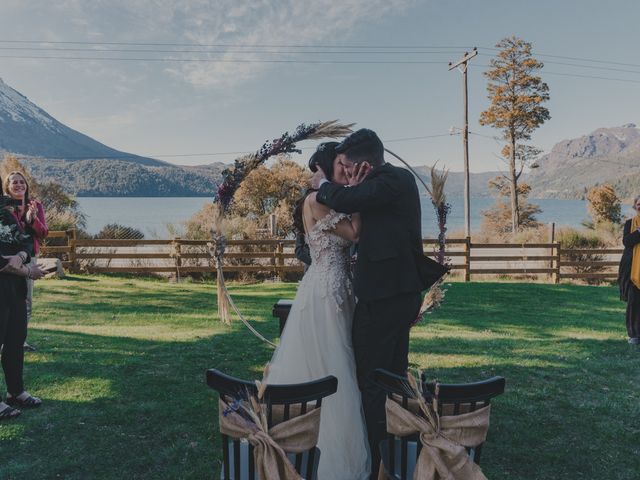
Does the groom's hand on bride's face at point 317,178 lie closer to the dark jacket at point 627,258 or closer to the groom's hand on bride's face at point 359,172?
the groom's hand on bride's face at point 359,172

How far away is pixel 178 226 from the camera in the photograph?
18438mm

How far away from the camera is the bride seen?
306 centimetres

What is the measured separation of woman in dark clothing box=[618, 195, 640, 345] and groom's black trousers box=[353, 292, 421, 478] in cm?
528

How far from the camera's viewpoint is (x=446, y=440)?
1.80 m

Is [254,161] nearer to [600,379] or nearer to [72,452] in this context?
[72,452]

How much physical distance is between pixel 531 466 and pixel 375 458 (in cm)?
136

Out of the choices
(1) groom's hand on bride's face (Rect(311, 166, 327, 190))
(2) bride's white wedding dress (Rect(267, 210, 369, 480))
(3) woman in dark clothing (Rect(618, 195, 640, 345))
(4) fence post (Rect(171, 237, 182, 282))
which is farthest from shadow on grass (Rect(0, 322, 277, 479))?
(4) fence post (Rect(171, 237, 182, 282))

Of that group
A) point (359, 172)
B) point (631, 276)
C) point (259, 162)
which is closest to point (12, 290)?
point (259, 162)

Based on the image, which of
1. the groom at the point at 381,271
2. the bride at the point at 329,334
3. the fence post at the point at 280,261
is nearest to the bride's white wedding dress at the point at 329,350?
the bride at the point at 329,334

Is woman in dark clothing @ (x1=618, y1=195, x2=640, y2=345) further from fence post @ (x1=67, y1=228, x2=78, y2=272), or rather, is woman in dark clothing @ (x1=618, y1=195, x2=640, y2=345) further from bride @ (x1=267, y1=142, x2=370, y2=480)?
fence post @ (x1=67, y1=228, x2=78, y2=272)

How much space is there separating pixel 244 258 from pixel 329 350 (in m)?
12.5

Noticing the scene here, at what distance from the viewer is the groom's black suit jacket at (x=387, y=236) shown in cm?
277

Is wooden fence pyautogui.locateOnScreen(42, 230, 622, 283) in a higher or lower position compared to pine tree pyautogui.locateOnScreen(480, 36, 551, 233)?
lower

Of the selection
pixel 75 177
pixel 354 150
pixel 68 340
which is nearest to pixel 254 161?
pixel 354 150
